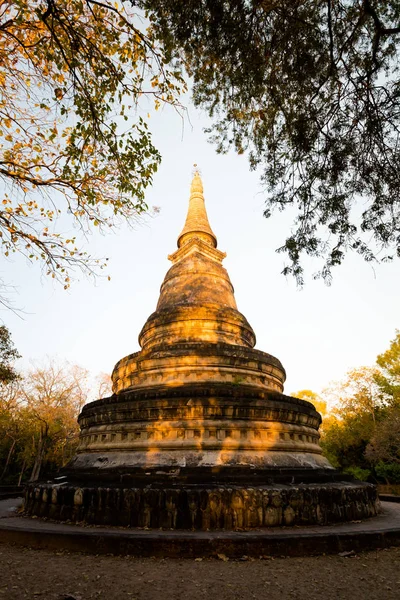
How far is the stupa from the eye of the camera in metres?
6.61

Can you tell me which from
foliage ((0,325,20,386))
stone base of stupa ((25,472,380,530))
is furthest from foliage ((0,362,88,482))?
stone base of stupa ((25,472,380,530))

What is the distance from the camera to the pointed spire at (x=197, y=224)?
58.0 feet

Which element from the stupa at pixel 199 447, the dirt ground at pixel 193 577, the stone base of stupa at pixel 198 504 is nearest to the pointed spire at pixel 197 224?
the stupa at pixel 199 447

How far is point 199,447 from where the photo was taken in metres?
8.41

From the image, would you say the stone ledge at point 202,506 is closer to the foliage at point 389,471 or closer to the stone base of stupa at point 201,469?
the stone base of stupa at point 201,469

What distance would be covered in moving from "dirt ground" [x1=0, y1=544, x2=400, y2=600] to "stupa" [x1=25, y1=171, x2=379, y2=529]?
1429mm

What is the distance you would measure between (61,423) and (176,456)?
79.6ft

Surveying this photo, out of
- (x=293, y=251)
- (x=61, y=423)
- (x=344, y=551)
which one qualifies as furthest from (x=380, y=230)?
(x=61, y=423)

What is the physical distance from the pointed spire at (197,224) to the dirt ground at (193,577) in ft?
45.9

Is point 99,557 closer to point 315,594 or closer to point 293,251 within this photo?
point 315,594

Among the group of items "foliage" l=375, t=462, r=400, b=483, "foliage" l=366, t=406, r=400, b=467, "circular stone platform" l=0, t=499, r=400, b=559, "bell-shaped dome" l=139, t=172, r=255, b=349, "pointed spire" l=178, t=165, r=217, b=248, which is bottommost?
"circular stone platform" l=0, t=499, r=400, b=559

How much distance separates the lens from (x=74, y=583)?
4.25m

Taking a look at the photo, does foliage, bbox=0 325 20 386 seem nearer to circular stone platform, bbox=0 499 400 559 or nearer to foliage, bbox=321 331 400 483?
circular stone platform, bbox=0 499 400 559

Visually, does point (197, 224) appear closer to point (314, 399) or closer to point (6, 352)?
point (6, 352)
